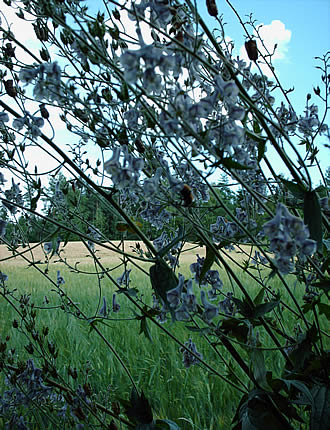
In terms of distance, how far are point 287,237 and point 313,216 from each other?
0.30m

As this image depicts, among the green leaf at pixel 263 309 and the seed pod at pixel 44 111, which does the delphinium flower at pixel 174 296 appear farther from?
the seed pod at pixel 44 111

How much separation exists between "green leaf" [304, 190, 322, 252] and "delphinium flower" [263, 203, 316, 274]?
205mm

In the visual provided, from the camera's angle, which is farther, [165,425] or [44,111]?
[165,425]

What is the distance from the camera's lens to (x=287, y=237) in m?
0.78

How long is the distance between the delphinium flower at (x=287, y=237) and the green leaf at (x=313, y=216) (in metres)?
0.20

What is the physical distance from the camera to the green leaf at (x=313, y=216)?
1003 mm

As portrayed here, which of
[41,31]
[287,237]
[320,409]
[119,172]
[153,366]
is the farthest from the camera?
[153,366]

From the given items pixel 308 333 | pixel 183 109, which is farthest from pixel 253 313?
pixel 183 109

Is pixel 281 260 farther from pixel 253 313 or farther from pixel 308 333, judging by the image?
pixel 308 333

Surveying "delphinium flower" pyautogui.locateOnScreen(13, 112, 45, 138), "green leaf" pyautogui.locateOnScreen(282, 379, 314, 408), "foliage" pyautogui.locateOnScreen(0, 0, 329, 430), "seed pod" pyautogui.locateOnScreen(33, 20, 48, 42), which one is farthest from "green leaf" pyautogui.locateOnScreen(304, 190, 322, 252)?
"seed pod" pyautogui.locateOnScreen(33, 20, 48, 42)

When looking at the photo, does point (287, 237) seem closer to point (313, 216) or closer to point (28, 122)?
point (313, 216)

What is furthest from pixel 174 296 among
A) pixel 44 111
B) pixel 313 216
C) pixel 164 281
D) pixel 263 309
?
pixel 44 111

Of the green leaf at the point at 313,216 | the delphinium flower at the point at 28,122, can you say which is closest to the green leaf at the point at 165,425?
the green leaf at the point at 313,216

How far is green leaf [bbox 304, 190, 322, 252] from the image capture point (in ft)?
3.29
